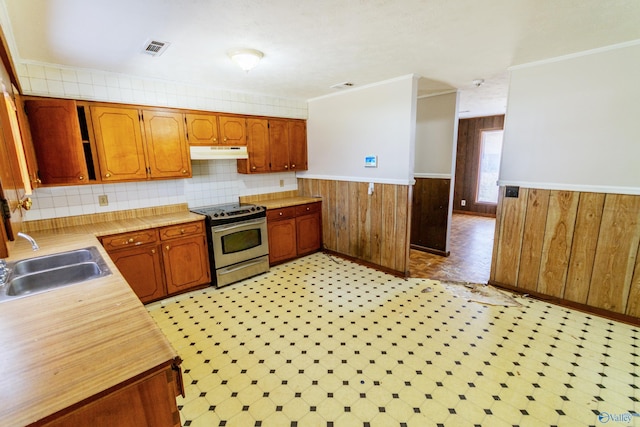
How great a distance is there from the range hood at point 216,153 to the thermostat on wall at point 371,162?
5.41ft

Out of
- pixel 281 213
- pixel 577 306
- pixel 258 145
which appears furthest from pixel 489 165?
pixel 258 145

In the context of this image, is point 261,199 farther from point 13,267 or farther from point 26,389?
point 26,389

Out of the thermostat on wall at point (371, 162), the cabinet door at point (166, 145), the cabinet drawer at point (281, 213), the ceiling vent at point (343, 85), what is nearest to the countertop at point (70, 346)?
the cabinet door at point (166, 145)

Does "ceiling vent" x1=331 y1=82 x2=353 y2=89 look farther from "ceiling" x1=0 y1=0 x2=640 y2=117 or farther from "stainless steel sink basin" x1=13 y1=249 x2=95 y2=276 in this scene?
"stainless steel sink basin" x1=13 y1=249 x2=95 y2=276

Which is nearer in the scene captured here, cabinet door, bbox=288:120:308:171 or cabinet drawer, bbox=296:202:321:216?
cabinet drawer, bbox=296:202:321:216

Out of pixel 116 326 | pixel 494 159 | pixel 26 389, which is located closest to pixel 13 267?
pixel 116 326

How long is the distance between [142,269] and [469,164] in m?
7.44

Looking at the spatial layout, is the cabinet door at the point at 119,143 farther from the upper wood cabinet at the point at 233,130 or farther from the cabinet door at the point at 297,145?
the cabinet door at the point at 297,145

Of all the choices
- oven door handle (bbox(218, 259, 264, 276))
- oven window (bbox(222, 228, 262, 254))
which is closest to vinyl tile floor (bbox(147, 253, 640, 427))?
oven door handle (bbox(218, 259, 264, 276))

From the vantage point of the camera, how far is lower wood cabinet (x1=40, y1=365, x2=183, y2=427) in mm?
868

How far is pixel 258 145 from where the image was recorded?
13.5 feet

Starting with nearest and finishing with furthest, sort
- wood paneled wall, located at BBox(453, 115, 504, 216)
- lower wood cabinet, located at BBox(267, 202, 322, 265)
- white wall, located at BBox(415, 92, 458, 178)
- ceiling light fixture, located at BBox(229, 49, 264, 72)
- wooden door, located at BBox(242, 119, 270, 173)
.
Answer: ceiling light fixture, located at BBox(229, 49, 264, 72)
wooden door, located at BBox(242, 119, 270, 173)
lower wood cabinet, located at BBox(267, 202, 322, 265)
white wall, located at BBox(415, 92, 458, 178)
wood paneled wall, located at BBox(453, 115, 504, 216)

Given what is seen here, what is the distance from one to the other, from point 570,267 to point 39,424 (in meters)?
3.92

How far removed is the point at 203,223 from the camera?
11.1 feet
